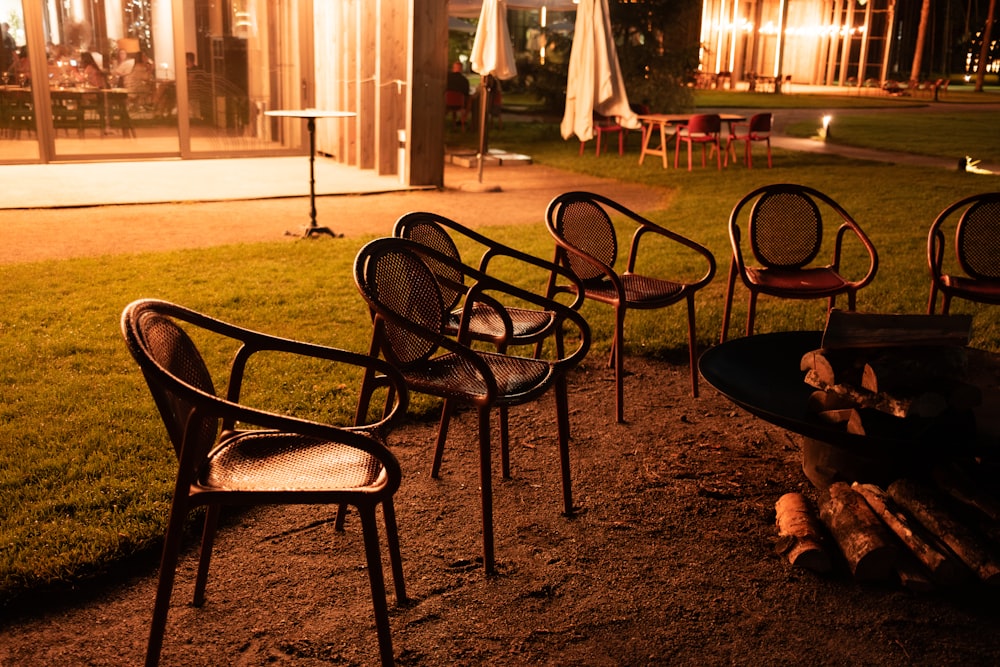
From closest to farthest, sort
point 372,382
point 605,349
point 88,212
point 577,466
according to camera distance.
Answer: point 372,382, point 577,466, point 605,349, point 88,212

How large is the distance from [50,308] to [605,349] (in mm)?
3243

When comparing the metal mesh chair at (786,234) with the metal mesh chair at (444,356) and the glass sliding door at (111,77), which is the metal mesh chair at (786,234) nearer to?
the metal mesh chair at (444,356)

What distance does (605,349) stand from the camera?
534 cm

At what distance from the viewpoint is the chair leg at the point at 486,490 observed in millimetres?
2955

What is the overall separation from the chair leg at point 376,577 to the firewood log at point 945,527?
69.1 inches

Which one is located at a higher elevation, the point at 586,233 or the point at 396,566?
the point at 586,233

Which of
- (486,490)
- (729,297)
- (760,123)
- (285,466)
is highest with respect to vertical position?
(760,123)

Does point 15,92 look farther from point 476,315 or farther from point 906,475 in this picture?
point 906,475

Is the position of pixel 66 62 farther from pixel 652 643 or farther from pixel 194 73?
pixel 652 643

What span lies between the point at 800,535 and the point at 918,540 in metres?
0.35

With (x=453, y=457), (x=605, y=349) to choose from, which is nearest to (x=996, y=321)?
(x=605, y=349)

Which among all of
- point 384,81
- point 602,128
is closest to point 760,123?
point 602,128

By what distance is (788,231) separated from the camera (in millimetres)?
5281

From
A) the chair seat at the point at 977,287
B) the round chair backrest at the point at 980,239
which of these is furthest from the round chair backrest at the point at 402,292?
the round chair backrest at the point at 980,239
